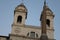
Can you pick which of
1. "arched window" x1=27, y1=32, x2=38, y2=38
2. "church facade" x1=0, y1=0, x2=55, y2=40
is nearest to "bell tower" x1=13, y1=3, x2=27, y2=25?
"church facade" x1=0, y1=0, x2=55, y2=40

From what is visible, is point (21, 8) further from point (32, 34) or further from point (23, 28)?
point (32, 34)

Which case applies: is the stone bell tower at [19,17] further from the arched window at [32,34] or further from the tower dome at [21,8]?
the arched window at [32,34]

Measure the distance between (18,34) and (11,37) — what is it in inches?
58.5

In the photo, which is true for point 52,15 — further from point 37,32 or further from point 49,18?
point 37,32

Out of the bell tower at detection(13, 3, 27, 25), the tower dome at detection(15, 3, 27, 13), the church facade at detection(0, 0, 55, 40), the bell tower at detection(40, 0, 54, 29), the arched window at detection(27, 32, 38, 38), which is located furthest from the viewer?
the tower dome at detection(15, 3, 27, 13)

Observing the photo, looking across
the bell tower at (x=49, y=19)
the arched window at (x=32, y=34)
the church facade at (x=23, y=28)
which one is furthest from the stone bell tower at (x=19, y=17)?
the bell tower at (x=49, y=19)

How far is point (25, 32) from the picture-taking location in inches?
1580

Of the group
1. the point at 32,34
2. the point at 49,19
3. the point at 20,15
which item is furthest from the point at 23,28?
the point at 49,19

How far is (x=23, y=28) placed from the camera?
40.3 meters

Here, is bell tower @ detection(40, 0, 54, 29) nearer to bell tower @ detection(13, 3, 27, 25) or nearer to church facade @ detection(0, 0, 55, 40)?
church facade @ detection(0, 0, 55, 40)

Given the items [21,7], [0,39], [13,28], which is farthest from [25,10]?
[0,39]

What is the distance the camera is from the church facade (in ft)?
128

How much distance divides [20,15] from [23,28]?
113 inches

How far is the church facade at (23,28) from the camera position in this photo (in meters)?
38.9
